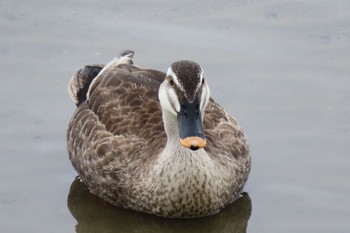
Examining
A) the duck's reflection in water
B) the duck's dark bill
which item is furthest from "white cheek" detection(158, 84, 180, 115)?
the duck's reflection in water

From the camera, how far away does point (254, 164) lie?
9.16m

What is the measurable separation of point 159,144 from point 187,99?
2.78 feet

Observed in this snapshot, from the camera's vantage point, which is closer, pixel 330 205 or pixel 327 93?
pixel 330 205

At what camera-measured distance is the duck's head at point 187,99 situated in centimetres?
764

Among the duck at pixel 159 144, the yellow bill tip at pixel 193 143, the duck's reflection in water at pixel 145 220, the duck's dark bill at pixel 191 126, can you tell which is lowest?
the duck's reflection in water at pixel 145 220

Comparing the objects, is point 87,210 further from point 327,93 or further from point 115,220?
point 327,93

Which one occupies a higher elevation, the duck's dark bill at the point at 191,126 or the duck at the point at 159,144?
the duck's dark bill at the point at 191,126

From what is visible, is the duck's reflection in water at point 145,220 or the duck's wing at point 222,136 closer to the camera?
the duck's reflection in water at point 145,220

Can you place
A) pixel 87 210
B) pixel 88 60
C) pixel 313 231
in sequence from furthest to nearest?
pixel 88 60 → pixel 87 210 → pixel 313 231

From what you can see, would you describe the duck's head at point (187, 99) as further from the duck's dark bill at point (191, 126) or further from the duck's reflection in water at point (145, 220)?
the duck's reflection in water at point (145, 220)

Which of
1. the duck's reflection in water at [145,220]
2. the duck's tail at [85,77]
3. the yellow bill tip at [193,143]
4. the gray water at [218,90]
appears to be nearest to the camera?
the yellow bill tip at [193,143]

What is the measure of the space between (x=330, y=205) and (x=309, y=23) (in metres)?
3.19

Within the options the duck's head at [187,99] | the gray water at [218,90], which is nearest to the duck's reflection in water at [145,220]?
the gray water at [218,90]

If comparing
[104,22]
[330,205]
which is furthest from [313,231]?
[104,22]
